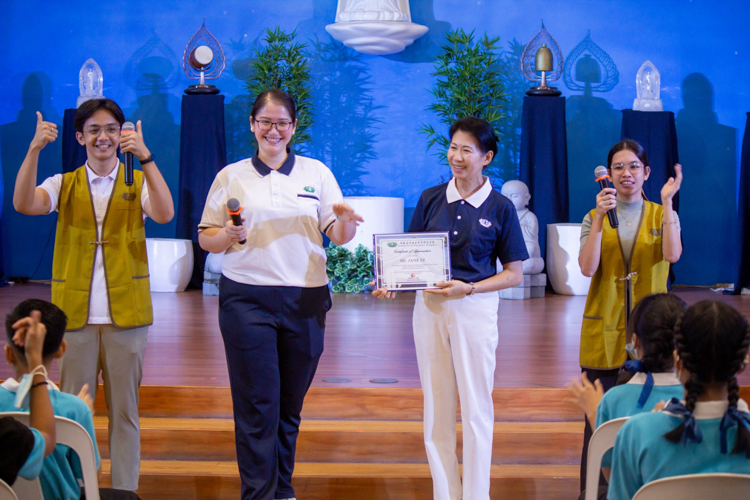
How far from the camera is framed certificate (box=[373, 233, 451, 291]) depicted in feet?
8.18

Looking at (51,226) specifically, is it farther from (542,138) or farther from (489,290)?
(489,290)

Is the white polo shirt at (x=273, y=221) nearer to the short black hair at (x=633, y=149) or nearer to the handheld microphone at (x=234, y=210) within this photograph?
the handheld microphone at (x=234, y=210)

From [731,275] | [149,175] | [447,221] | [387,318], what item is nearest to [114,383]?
[149,175]

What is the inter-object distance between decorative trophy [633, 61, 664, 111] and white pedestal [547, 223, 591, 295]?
147 centimetres

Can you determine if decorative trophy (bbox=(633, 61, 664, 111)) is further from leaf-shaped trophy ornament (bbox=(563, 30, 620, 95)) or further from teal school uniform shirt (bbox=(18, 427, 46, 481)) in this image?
teal school uniform shirt (bbox=(18, 427, 46, 481))

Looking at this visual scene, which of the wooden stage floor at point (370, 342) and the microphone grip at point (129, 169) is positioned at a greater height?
the microphone grip at point (129, 169)

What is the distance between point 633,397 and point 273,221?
1.32m

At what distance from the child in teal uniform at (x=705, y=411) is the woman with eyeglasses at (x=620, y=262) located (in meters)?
1.24

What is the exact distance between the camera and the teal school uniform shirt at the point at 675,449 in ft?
4.40

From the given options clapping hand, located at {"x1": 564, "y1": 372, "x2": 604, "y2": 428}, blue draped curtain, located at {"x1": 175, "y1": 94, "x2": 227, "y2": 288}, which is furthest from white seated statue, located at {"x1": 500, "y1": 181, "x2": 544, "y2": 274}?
clapping hand, located at {"x1": 564, "y1": 372, "x2": 604, "y2": 428}

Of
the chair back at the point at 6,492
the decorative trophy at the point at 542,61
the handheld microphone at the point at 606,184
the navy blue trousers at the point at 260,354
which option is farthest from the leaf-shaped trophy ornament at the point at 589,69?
the chair back at the point at 6,492

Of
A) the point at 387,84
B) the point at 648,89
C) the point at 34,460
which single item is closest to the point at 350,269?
the point at 387,84

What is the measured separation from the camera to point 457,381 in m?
2.53

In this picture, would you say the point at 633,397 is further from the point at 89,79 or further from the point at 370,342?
the point at 89,79
